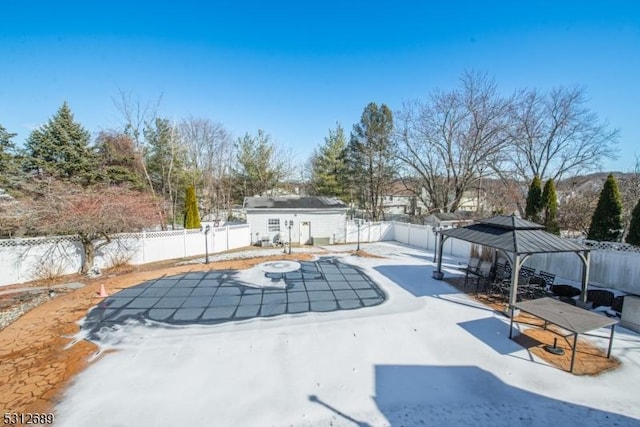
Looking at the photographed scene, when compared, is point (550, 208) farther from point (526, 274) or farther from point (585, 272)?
point (585, 272)

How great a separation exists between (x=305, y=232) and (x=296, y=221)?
38.5 inches

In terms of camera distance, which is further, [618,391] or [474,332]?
[474,332]

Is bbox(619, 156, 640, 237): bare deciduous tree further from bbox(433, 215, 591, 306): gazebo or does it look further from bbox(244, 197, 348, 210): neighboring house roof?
bbox(244, 197, 348, 210): neighboring house roof

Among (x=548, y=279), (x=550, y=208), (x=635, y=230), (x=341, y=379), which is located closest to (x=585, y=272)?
(x=548, y=279)

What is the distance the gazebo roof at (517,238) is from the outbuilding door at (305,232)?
1070 cm

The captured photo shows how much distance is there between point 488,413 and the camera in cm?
363

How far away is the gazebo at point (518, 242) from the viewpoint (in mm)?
6305

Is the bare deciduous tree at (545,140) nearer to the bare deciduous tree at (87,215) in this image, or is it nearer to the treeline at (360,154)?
the treeline at (360,154)

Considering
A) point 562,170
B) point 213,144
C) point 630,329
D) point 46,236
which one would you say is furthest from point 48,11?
point 562,170

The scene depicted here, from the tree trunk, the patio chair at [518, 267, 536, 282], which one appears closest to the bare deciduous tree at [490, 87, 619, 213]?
the patio chair at [518, 267, 536, 282]

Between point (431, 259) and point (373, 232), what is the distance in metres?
5.84

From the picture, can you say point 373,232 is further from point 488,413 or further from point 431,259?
point 488,413

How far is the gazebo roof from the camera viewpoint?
6.50 m

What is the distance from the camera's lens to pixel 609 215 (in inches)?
370
